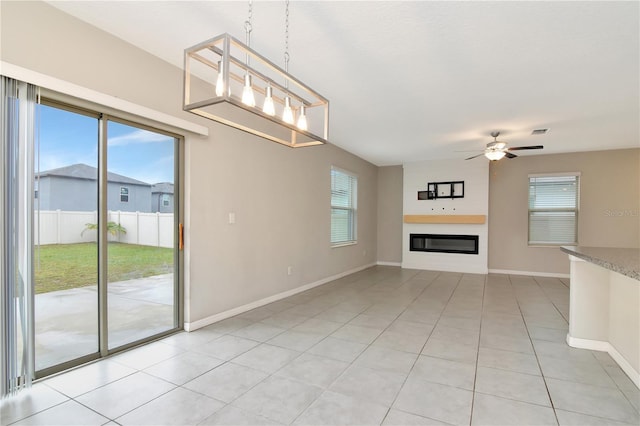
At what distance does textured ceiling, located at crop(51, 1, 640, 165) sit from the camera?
7.44ft

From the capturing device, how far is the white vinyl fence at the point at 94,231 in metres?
2.35

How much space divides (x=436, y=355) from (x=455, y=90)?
9.09 ft

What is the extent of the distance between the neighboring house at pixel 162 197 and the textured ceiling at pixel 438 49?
121 centimetres

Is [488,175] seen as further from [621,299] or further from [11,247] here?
[11,247]

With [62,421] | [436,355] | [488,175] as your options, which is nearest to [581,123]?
[488,175]

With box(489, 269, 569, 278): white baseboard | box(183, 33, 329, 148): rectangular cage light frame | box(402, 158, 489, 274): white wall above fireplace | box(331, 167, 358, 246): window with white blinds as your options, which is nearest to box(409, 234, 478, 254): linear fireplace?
box(402, 158, 489, 274): white wall above fireplace

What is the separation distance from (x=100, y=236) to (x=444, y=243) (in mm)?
6884

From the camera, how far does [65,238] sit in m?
2.50

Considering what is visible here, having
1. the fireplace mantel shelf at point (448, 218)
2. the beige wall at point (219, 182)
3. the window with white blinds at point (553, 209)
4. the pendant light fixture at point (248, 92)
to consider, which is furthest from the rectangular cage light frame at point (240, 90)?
the window with white blinds at point (553, 209)

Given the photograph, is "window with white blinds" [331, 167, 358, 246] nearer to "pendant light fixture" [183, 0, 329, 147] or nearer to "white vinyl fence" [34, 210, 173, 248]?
"pendant light fixture" [183, 0, 329, 147]

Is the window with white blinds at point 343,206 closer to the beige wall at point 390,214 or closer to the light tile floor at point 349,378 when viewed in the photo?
the beige wall at point 390,214

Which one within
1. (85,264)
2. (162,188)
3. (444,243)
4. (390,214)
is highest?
(162,188)

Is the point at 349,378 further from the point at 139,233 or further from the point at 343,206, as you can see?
the point at 343,206

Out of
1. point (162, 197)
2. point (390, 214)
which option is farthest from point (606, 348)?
point (390, 214)
